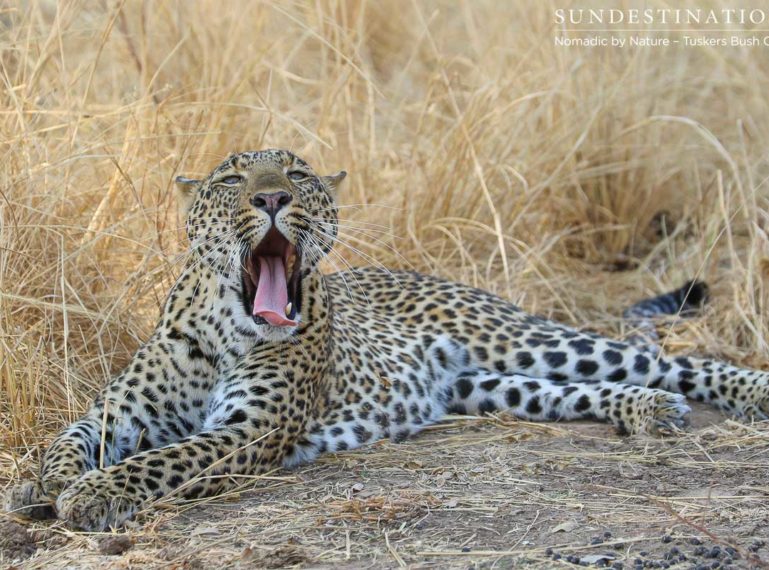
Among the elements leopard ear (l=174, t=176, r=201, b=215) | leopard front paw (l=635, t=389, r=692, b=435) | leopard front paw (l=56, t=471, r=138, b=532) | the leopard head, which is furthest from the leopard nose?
leopard front paw (l=635, t=389, r=692, b=435)

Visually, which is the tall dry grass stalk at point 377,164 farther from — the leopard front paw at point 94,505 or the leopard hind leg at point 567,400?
the leopard hind leg at point 567,400

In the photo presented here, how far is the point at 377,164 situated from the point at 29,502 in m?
5.38

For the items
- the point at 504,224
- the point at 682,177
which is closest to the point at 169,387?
the point at 504,224

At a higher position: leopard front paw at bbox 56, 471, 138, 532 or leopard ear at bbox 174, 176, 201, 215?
leopard ear at bbox 174, 176, 201, 215

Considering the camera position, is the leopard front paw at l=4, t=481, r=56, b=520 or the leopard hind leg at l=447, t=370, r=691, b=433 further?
the leopard hind leg at l=447, t=370, r=691, b=433

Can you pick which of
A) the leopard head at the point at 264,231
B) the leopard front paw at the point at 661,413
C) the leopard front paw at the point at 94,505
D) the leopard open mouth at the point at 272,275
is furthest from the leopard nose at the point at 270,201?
the leopard front paw at the point at 661,413

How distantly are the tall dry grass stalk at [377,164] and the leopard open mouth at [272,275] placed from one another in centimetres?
57

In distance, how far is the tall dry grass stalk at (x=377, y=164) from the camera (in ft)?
21.9

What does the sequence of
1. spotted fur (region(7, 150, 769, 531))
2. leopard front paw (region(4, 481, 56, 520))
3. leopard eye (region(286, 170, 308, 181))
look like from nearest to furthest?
leopard front paw (region(4, 481, 56, 520)) < spotted fur (region(7, 150, 769, 531)) < leopard eye (region(286, 170, 308, 181))

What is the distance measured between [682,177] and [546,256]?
170 centimetres

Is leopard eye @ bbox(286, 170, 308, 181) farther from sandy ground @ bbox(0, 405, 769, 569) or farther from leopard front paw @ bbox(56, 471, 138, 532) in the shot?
leopard front paw @ bbox(56, 471, 138, 532)

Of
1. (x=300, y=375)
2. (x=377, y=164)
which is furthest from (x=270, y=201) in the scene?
(x=377, y=164)

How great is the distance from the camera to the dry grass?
244 inches

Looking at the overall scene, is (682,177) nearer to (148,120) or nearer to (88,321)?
(148,120)
